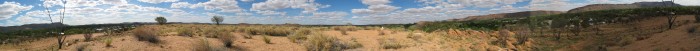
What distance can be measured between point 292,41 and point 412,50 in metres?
4.83

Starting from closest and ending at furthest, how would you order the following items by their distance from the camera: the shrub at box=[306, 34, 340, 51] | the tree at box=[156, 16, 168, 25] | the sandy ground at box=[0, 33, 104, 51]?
the shrub at box=[306, 34, 340, 51] < the sandy ground at box=[0, 33, 104, 51] < the tree at box=[156, 16, 168, 25]

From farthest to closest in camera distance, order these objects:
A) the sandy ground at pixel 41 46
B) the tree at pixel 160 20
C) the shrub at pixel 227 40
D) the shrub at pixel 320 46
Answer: the tree at pixel 160 20
the sandy ground at pixel 41 46
the shrub at pixel 227 40
the shrub at pixel 320 46

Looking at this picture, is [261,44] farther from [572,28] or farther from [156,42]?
[572,28]

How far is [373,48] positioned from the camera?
43.2 ft

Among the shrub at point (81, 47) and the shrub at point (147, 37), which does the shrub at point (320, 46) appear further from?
the shrub at point (81, 47)

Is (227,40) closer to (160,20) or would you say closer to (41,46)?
(41,46)

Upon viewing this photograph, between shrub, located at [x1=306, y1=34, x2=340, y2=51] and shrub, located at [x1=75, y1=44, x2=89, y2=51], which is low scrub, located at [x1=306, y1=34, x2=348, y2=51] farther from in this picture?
shrub, located at [x1=75, y1=44, x2=89, y2=51]

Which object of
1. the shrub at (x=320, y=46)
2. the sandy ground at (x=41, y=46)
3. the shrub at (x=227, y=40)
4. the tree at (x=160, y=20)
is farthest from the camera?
the tree at (x=160, y=20)

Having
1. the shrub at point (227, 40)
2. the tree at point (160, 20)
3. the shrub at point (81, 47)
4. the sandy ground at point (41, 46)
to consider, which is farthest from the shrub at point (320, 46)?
the tree at point (160, 20)

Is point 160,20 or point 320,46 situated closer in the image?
point 320,46

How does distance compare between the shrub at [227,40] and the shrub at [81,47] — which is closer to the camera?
the shrub at [81,47]

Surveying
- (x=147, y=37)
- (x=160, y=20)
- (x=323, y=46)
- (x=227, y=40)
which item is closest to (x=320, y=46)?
(x=323, y=46)

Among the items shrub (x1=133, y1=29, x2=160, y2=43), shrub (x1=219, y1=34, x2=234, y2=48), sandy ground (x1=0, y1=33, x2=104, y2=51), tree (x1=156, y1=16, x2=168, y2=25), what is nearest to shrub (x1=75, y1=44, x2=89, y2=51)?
sandy ground (x1=0, y1=33, x2=104, y2=51)

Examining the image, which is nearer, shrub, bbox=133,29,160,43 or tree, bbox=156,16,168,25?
shrub, bbox=133,29,160,43
